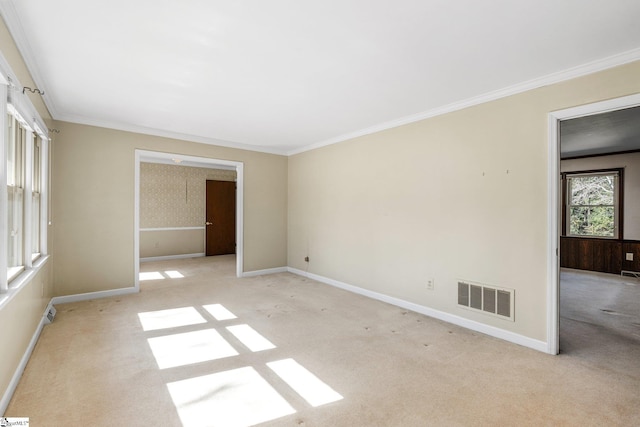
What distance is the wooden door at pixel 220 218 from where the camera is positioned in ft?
26.9

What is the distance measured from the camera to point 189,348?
277 centimetres

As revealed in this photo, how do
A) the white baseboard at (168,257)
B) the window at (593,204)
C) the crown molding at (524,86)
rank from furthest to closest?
the white baseboard at (168,257)
the window at (593,204)
the crown molding at (524,86)

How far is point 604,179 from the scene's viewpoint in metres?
6.38

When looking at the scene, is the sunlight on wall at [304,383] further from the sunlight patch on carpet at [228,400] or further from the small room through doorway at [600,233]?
Result: the small room through doorway at [600,233]

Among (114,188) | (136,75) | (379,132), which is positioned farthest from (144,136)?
(379,132)

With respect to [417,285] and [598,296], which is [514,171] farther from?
[598,296]

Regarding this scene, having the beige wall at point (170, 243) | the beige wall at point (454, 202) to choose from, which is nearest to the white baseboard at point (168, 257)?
the beige wall at point (170, 243)

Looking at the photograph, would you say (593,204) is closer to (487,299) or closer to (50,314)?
(487,299)

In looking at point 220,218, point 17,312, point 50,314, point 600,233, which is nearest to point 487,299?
point 17,312

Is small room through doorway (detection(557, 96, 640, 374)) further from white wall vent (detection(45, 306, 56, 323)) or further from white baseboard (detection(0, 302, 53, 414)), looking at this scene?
white wall vent (detection(45, 306, 56, 323))

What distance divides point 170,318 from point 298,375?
1.94m

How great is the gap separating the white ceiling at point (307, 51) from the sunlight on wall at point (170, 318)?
242cm

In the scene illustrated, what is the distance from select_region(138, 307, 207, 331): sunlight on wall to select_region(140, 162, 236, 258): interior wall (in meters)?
4.30

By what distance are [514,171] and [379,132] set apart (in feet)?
6.05
